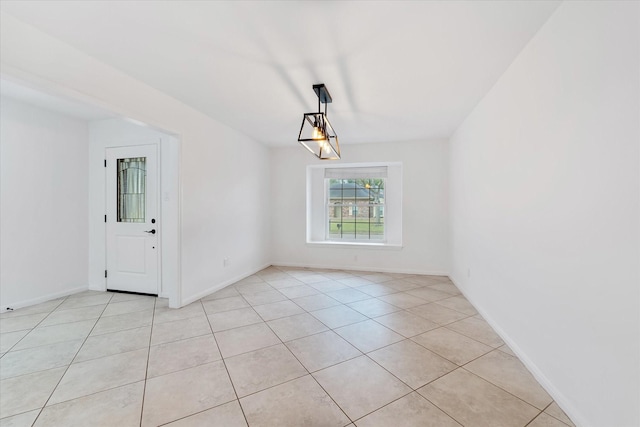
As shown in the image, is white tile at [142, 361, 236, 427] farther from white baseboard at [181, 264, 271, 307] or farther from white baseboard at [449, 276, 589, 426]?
white baseboard at [449, 276, 589, 426]

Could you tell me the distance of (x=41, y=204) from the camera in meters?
3.42

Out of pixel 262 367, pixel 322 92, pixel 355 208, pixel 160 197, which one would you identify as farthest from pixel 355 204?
pixel 262 367

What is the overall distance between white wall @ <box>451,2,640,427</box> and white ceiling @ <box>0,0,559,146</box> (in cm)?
34

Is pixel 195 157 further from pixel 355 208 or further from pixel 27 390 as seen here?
pixel 355 208

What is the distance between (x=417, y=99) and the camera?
9.63 ft

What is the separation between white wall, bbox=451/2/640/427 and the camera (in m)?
1.16

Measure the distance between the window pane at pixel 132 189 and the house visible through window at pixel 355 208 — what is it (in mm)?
3249

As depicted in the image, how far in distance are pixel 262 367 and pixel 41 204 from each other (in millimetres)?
3748

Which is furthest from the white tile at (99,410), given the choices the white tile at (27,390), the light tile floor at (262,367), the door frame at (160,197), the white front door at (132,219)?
the white front door at (132,219)

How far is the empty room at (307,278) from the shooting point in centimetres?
141

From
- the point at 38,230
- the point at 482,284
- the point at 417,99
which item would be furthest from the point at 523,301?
the point at 38,230

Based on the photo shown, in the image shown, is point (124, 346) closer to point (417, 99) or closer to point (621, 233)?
point (621, 233)

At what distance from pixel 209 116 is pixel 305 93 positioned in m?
1.58

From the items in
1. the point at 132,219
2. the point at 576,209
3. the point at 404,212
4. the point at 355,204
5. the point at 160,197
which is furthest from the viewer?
the point at 355,204
